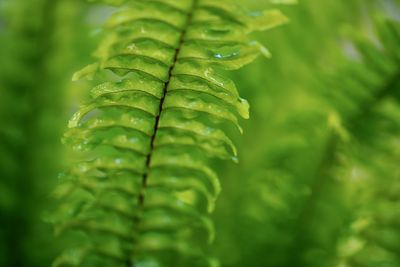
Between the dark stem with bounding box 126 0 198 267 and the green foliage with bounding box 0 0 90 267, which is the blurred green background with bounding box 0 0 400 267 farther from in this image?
the dark stem with bounding box 126 0 198 267

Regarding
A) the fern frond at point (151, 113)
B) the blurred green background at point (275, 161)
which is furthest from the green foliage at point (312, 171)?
the fern frond at point (151, 113)

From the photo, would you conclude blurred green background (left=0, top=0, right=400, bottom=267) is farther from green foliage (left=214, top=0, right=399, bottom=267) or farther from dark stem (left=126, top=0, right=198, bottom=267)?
dark stem (left=126, top=0, right=198, bottom=267)

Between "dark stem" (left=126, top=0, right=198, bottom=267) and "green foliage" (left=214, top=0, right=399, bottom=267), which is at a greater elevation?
"green foliage" (left=214, top=0, right=399, bottom=267)

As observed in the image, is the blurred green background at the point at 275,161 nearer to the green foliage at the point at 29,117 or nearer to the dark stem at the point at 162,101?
the green foliage at the point at 29,117

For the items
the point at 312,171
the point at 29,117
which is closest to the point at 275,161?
the point at 312,171

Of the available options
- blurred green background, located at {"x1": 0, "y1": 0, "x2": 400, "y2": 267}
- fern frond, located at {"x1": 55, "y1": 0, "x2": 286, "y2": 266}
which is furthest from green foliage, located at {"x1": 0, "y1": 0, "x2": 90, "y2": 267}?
fern frond, located at {"x1": 55, "y1": 0, "x2": 286, "y2": 266}

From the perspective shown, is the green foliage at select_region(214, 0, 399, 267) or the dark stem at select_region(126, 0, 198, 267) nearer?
the dark stem at select_region(126, 0, 198, 267)
